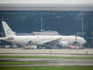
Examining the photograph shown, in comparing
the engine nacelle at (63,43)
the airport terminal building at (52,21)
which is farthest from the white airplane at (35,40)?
the airport terminal building at (52,21)

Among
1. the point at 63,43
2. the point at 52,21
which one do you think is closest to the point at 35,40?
the point at 63,43

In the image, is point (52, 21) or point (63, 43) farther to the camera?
point (52, 21)

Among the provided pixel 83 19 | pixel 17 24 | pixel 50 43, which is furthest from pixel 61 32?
pixel 50 43

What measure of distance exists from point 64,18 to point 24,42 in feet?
94.8

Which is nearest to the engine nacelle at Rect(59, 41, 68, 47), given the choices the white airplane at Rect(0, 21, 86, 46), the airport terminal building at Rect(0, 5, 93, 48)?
the white airplane at Rect(0, 21, 86, 46)

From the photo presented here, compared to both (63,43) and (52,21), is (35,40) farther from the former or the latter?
(52,21)

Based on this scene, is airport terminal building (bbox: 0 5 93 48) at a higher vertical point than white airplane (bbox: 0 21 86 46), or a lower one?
higher

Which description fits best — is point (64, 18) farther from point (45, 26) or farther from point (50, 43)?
point (50, 43)

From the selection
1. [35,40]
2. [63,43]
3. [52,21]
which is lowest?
[63,43]

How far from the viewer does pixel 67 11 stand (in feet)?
244

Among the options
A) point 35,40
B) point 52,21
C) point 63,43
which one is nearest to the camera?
point 63,43

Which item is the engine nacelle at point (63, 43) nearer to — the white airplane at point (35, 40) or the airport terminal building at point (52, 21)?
the white airplane at point (35, 40)

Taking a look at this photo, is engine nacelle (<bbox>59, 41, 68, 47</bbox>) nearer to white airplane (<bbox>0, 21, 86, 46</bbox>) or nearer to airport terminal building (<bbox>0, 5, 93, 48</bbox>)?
white airplane (<bbox>0, 21, 86, 46</bbox>)

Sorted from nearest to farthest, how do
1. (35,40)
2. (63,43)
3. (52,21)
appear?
1. (63,43)
2. (35,40)
3. (52,21)
